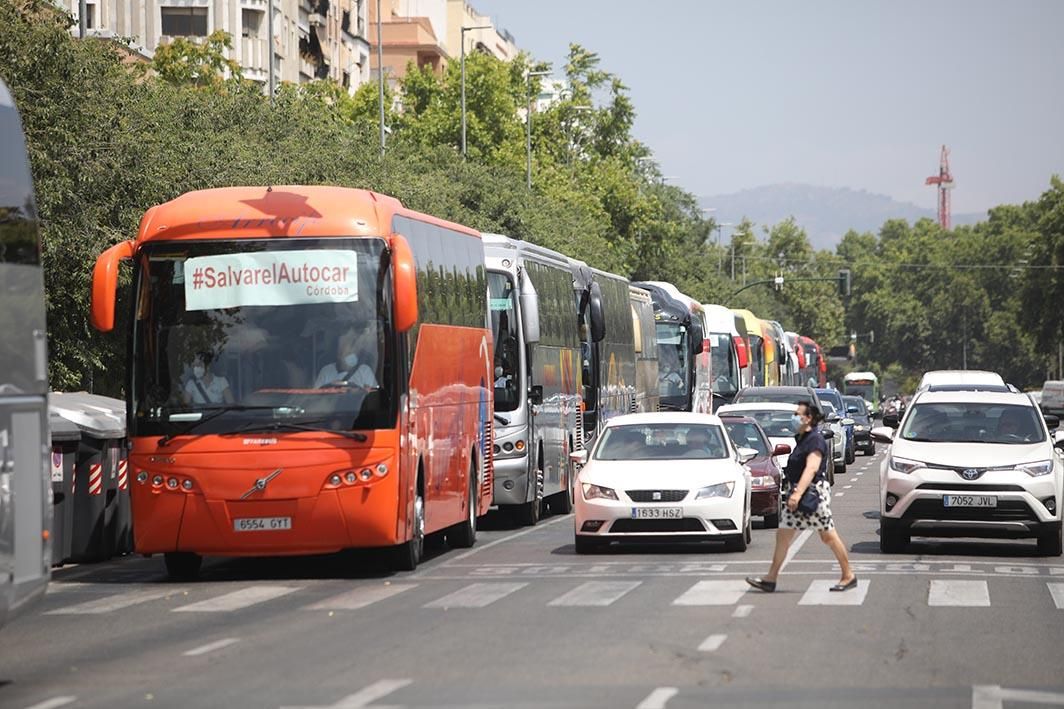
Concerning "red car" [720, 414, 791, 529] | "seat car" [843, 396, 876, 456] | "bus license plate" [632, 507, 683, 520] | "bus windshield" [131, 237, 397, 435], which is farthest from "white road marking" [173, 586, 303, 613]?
"seat car" [843, 396, 876, 456]

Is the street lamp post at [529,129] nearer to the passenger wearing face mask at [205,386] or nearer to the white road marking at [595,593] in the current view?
→ the passenger wearing face mask at [205,386]

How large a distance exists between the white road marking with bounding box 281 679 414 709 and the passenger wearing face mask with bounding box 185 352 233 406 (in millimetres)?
7829

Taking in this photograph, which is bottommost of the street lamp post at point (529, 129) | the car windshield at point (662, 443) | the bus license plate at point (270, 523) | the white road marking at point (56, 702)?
the white road marking at point (56, 702)

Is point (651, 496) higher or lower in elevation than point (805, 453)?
lower

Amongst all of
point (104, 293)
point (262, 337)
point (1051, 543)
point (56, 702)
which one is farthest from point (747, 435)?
point (56, 702)

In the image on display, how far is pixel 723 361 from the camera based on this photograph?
6028cm

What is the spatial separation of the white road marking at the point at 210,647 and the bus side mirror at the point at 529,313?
1442 cm

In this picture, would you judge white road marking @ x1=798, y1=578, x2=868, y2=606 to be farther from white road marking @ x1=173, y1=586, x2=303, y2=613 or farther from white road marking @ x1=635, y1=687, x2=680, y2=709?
white road marking @ x1=635, y1=687, x2=680, y2=709

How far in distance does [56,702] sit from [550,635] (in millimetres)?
4134

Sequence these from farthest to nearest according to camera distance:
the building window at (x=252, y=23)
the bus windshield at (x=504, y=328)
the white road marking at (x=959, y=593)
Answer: the building window at (x=252, y=23)
the bus windshield at (x=504, y=328)
the white road marking at (x=959, y=593)

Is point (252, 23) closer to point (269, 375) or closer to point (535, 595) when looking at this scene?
point (269, 375)

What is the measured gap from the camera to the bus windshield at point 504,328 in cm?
2905

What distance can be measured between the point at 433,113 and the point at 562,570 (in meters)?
67.4

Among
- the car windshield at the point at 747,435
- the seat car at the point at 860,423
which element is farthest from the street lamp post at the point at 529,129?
the car windshield at the point at 747,435
